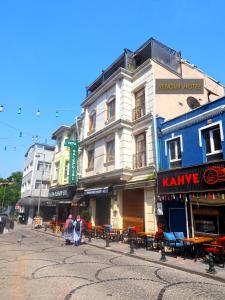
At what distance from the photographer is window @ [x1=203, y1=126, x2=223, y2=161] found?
13.3 metres

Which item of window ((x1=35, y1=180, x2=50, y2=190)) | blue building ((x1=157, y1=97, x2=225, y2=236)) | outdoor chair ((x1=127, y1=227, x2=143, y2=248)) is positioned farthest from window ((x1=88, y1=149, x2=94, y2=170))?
window ((x1=35, y1=180, x2=50, y2=190))

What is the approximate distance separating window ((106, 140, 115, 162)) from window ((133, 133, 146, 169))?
83.7 inches

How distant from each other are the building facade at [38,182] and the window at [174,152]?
2635cm

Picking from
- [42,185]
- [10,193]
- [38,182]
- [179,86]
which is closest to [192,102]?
[179,86]

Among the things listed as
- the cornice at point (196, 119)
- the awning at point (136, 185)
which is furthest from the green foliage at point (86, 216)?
the cornice at point (196, 119)

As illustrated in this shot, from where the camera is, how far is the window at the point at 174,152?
15477mm

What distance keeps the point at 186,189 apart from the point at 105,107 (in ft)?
35.8

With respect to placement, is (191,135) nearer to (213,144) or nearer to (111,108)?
(213,144)

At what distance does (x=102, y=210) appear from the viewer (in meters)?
21.7

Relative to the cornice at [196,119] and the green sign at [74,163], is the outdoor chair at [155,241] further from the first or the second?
the green sign at [74,163]

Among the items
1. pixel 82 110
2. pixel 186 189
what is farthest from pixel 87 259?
pixel 82 110

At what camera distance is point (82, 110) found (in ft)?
90.4

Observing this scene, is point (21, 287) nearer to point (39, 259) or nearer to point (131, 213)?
point (39, 259)

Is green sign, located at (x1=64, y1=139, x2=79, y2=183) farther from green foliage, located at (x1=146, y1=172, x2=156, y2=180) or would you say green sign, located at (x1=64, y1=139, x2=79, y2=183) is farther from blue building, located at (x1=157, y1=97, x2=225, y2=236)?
blue building, located at (x1=157, y1=97, x2=225, y2=236)
